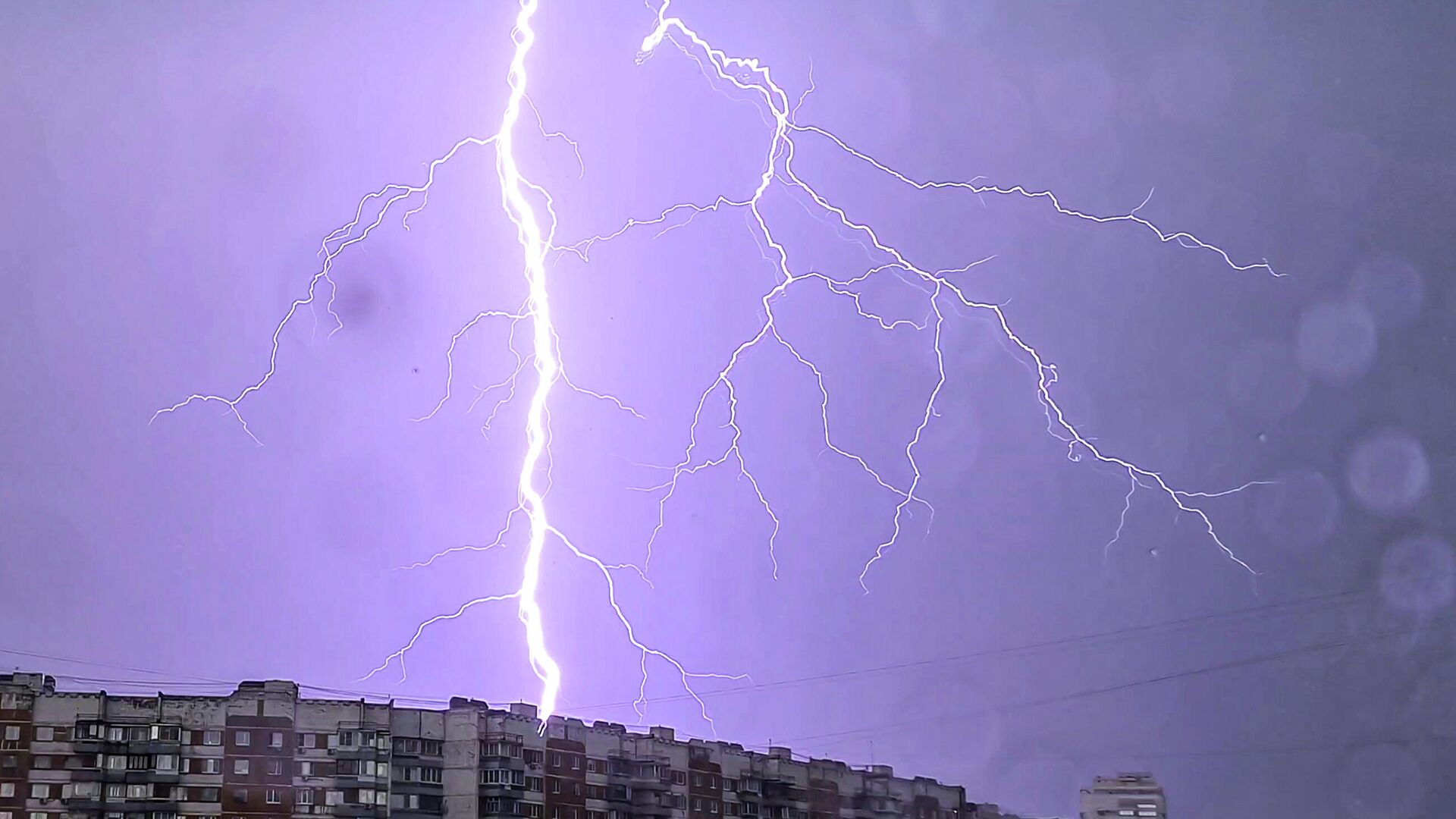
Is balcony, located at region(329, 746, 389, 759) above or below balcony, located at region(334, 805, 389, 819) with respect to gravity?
above

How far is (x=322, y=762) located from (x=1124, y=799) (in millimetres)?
9083

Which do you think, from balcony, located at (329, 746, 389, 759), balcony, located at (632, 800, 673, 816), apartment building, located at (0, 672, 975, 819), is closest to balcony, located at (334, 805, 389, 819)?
apartment building, located at (0, 672, 975, 819)

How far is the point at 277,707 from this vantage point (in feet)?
57.7

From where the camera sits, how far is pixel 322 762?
58.0 ft

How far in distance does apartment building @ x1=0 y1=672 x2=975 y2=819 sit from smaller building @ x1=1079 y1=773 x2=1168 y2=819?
117 inches

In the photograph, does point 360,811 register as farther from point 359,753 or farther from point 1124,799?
point 1124,799

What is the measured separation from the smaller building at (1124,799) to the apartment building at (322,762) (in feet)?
9.76

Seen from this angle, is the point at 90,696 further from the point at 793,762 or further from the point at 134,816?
the point at 793,762

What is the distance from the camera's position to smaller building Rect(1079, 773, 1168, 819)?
1669 cm

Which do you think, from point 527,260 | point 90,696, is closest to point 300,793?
point 90,696

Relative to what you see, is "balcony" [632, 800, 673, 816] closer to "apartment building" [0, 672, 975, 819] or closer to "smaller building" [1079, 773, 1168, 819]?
"apartment building" [0, 672, 975, 819]

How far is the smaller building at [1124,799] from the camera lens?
1669cm

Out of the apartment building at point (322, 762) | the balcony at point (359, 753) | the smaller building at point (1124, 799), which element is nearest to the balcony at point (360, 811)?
the apartment building at point (322, 762)

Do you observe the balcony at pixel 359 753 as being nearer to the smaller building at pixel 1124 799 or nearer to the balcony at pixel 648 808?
the balcony at pixel 648 808
